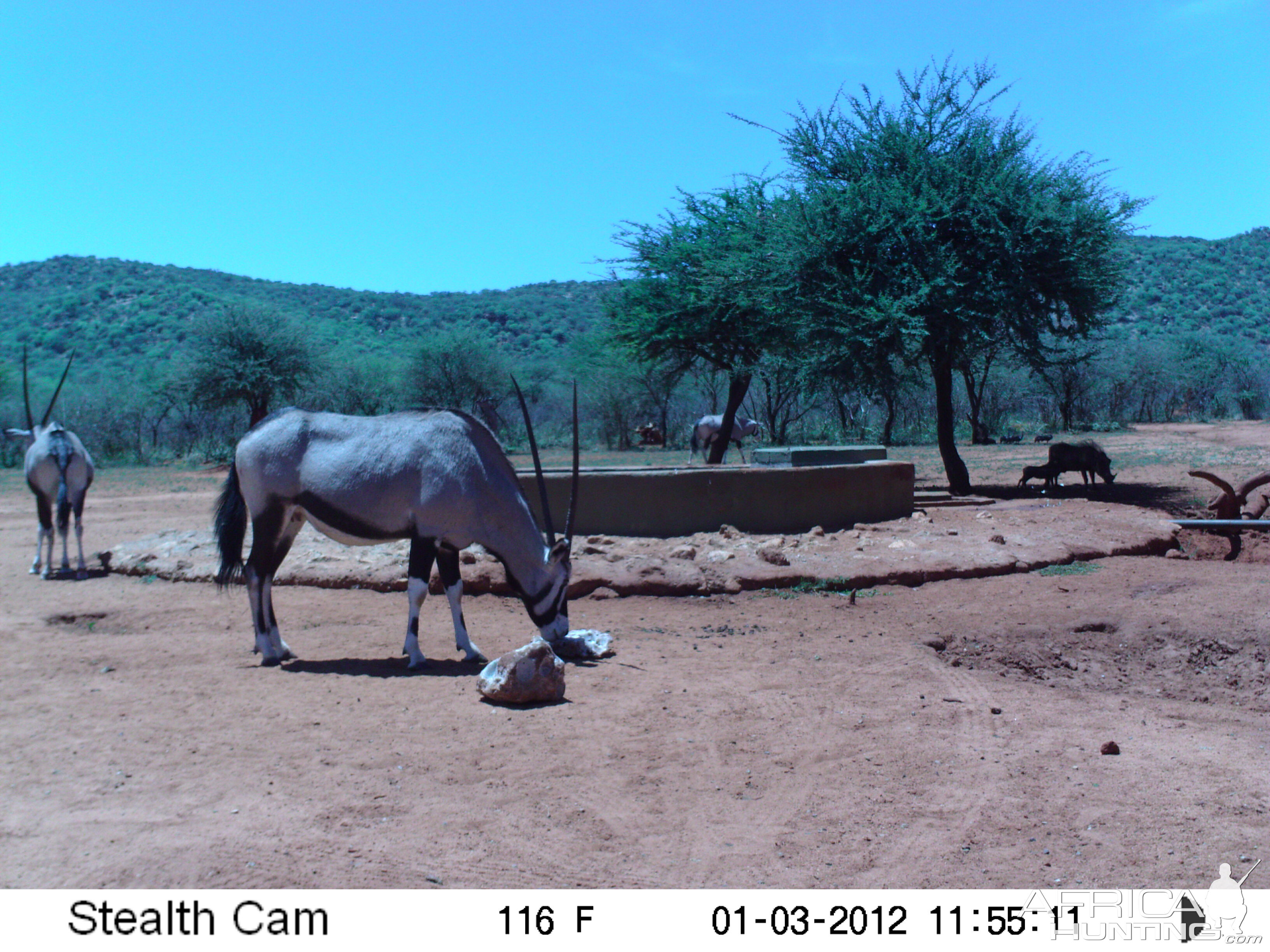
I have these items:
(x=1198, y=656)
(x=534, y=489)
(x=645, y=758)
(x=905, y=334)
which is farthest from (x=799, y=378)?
(x=645, y=758)

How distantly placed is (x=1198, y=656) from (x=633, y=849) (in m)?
4.97

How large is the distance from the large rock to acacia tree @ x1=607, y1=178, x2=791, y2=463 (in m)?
12.4

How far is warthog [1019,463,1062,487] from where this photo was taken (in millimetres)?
16203

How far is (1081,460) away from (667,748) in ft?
44.5

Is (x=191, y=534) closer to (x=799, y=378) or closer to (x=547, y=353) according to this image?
(x=799, y=378)

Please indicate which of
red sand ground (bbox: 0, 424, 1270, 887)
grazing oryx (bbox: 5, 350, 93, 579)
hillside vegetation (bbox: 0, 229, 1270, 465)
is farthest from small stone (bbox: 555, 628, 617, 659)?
hillside vegetation (bbox: 0, 229, 1270, 465)

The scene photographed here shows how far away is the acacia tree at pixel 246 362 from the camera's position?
32.4 m

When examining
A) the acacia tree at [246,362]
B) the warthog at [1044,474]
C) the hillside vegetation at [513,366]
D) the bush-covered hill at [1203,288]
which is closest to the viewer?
the warthog at [1044,474]

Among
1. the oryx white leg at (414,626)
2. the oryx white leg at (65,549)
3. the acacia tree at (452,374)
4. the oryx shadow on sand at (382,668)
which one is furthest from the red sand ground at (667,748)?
the acacia tree at (452,374)

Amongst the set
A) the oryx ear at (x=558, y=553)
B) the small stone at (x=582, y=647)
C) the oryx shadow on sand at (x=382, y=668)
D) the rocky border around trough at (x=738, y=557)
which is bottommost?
the oryx shadow on sand at (x=382, y=668)

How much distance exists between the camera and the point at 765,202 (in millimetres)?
20016

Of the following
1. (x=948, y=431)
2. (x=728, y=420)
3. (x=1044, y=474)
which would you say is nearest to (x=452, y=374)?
(x=728, y=420)

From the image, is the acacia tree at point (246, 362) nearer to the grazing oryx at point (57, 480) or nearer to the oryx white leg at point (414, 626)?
the grazing oryx at point (57, 480)

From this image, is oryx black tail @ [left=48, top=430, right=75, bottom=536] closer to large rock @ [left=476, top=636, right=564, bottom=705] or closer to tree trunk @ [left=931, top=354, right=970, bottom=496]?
large rock @ [left=476, top=636, right=564, bottom=705]
